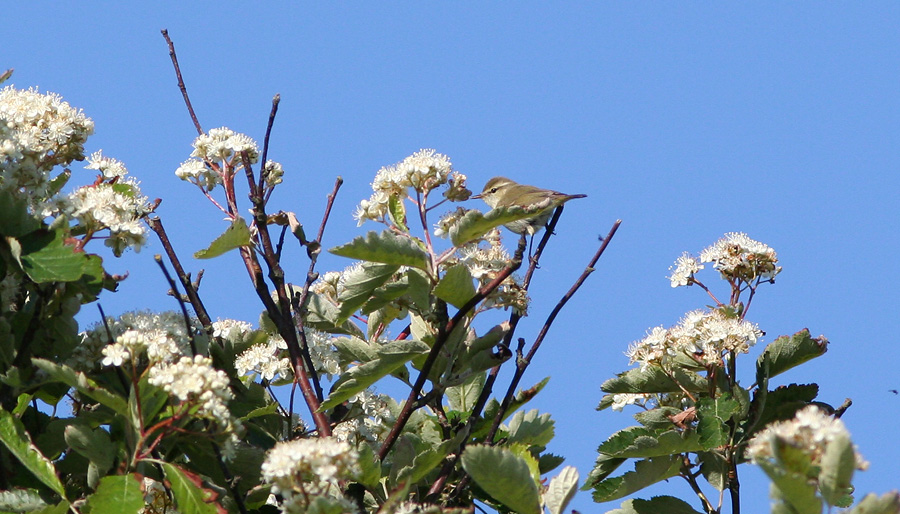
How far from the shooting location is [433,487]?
10.8 ft

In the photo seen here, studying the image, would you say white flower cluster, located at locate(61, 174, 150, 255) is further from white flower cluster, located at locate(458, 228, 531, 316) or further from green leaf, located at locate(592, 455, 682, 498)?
green leaf, located at locate(592, 455, 682, 498)

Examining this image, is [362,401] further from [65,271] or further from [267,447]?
[65,271]

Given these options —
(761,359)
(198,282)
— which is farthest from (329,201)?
(761,359)

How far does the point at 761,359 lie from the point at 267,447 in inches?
76.7

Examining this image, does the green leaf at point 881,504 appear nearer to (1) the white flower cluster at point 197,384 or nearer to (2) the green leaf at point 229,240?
(1) the white flower cluster at point 197,384

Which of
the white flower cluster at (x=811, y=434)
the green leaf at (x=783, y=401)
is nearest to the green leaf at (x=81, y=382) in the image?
the white flower cluster at (x=811, y=434)

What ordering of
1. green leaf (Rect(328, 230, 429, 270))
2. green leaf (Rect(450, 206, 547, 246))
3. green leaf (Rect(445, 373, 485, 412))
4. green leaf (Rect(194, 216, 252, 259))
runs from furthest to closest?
1. green leaf (Rect(445, 373, 485, 412))
2. green leaf (Rect(194, 216, 252, 259))
3. green leaf (Rect(450, 206, 547, 246))
4. green leaf (Rect(328, 230, 429, 270))

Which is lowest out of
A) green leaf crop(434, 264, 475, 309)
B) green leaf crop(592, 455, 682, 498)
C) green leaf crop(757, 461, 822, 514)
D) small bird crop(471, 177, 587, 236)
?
green leaf crop(757, 461, 822, 514)

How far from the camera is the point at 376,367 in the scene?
11.1ft

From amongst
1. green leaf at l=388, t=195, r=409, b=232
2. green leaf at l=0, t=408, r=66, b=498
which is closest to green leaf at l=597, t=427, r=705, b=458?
green leaf at l=388, t=195, r=409, b=232

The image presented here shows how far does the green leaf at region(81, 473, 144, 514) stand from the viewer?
2.75 m

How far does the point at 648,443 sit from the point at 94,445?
6.37 ft

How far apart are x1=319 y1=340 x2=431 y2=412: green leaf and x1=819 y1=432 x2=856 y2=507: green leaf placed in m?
1.55

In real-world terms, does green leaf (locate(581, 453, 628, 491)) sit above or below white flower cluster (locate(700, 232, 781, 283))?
below
